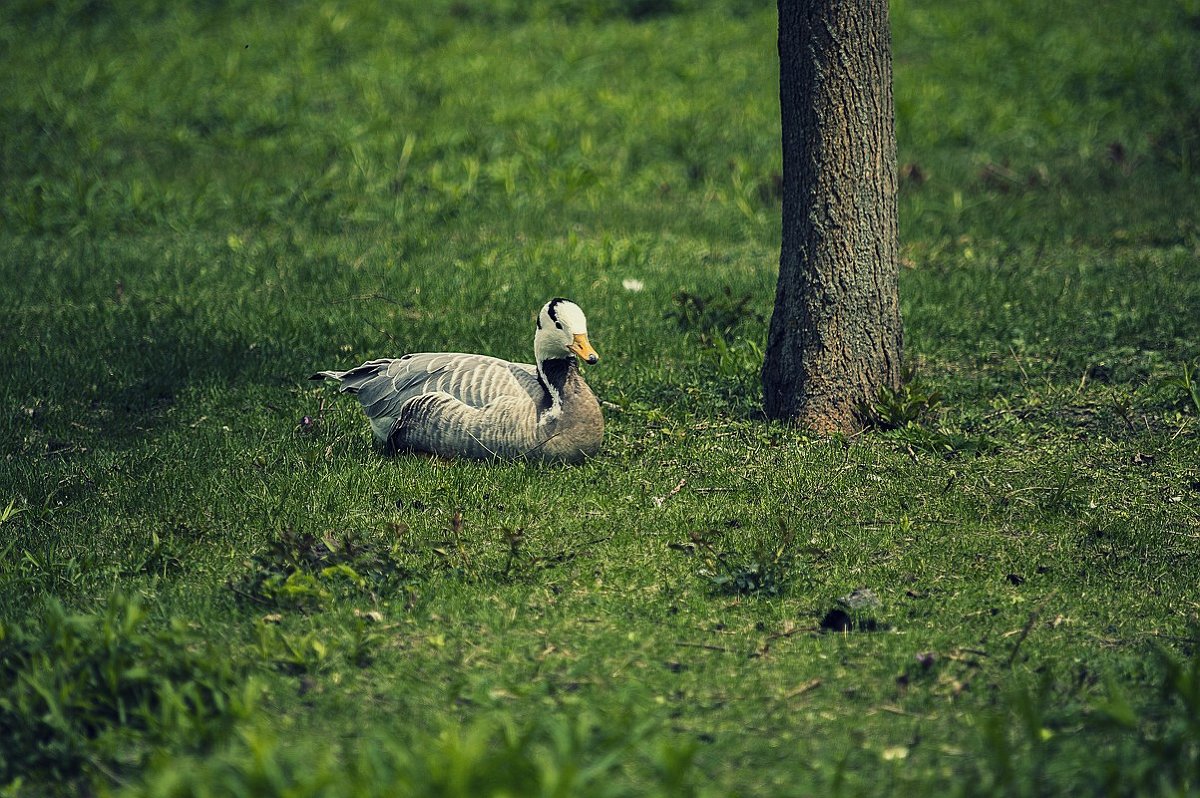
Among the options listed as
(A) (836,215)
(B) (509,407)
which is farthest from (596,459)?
(A) (836,215)

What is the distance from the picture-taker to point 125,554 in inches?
215

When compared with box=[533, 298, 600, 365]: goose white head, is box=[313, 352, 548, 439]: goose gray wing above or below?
below

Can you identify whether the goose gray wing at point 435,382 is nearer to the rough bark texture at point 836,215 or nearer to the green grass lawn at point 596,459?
the green grass lawn at point 596,459

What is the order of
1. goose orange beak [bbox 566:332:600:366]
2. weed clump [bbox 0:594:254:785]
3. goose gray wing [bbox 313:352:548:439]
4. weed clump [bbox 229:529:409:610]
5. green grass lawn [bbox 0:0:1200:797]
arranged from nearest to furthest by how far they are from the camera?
weed clump [bbox 0:594:254:785] < green grass lawn [bbox 0:0:1200:797] < weed clump [bbox 229:529:409:610] < goose orange beak [bbox 566:332:600:366] < goose gray wing [bbox 313:352:548:439]

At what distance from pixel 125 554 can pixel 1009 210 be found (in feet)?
26.9

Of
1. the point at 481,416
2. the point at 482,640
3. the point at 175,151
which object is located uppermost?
the point at 175,151

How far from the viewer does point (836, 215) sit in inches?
261

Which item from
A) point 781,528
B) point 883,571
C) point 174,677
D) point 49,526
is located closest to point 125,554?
point 49,526

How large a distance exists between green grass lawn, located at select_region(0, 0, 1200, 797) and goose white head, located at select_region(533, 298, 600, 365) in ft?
2.13

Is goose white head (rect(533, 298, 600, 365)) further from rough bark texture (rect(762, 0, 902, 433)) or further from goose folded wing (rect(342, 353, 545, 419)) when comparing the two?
rough bark texture (rect(762, 0, 902, 433))

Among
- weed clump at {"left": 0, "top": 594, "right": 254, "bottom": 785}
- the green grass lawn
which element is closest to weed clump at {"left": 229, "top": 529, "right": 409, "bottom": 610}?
the green grass lawn

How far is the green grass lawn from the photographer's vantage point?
4.01 meters

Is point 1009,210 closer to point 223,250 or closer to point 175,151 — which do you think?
point 223,250

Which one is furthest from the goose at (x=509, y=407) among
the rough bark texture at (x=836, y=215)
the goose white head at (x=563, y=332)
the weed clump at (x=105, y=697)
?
the weed clump at (x=105, y=697)
